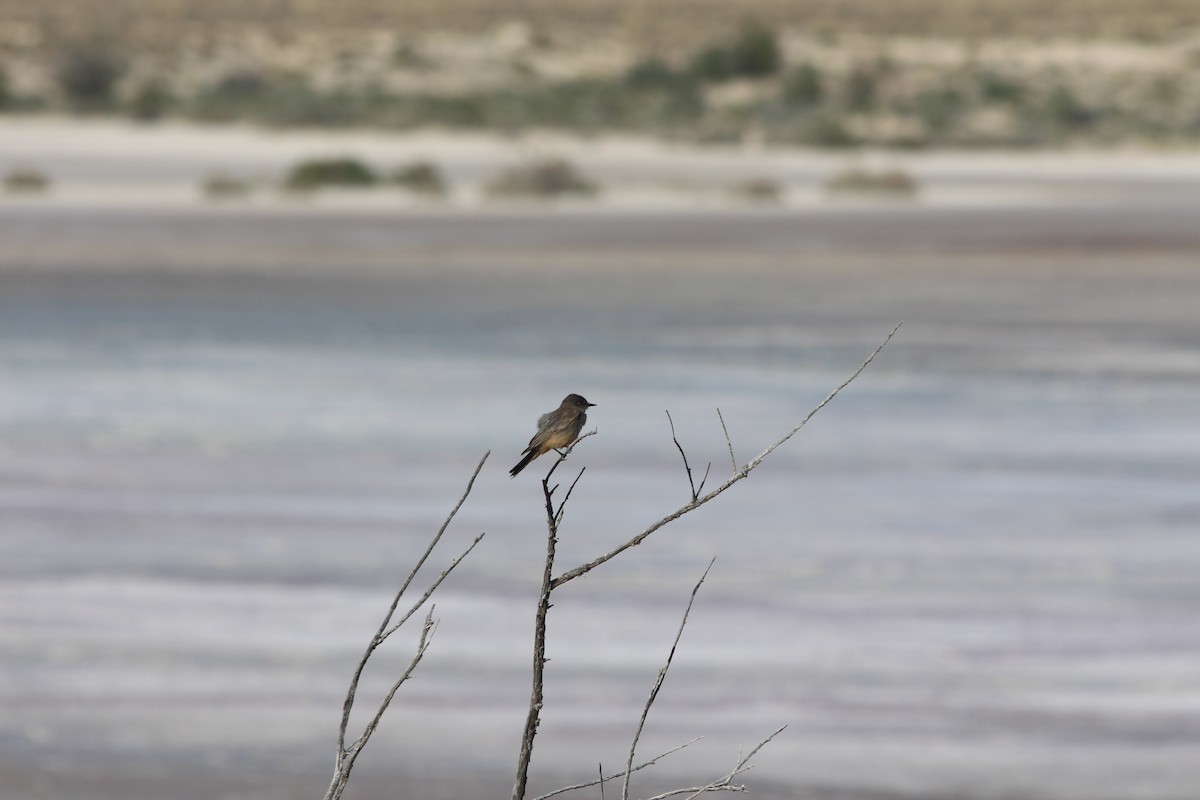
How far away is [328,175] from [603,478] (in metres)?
29.3

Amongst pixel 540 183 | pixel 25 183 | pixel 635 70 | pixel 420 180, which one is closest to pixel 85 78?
pixel 635 70

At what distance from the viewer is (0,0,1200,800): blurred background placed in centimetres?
859

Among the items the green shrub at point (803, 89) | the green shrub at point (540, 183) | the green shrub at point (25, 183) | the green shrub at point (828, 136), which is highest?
the green shrub at point (803, 89)

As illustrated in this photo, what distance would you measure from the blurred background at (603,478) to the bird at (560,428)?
330cm

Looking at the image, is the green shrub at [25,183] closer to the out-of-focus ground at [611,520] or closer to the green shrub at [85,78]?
the out-of-focus ground at [611,520]

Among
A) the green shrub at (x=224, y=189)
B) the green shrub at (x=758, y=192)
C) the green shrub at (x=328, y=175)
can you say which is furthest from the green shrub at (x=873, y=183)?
the green shrub at (x=224, y=189)

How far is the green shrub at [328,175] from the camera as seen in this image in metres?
41.9

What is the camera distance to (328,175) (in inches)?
1683

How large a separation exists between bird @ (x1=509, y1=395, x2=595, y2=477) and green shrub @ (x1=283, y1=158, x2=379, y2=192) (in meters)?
37.1

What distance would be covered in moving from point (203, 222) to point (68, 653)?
26083 millimetres

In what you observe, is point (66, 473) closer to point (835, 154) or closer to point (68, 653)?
point (68, 653)

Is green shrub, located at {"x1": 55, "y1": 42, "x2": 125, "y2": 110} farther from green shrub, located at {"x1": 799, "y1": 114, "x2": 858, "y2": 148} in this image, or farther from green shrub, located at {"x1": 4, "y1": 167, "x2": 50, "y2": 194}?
green shrub, located at {"x1": 4, "y1": 167, "x2": 50, "y2": 194}

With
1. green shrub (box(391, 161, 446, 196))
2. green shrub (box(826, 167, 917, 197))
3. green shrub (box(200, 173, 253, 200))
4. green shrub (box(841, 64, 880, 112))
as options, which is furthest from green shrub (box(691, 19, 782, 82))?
green shrub (box(200, 173, 253, 200))

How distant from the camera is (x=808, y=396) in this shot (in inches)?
669
